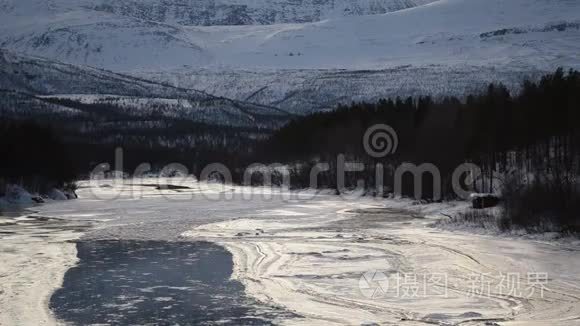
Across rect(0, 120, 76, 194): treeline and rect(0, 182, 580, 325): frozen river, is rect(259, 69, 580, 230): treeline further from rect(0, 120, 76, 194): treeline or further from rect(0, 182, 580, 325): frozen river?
rect(0, 120, 76, 194): treeline

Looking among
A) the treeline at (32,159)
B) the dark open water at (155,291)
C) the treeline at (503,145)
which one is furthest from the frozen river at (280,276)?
the treeline at (32,159)

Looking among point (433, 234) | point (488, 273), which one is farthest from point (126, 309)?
point (433, 234)

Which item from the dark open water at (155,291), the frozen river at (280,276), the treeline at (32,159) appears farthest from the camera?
the treeline at (32,159)

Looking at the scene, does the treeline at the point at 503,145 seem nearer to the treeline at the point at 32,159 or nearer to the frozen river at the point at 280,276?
the frozen river at the point at 280,276

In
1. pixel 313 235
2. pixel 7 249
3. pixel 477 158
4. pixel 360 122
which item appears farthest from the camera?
pixel 360 122

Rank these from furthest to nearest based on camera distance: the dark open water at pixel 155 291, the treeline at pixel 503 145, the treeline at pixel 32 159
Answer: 1. the treeline at pixel 32 159
2. the treeline at pixel 503 145
3. the dark open water at pixel 155 291

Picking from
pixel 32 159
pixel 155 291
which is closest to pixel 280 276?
pixel 155 291

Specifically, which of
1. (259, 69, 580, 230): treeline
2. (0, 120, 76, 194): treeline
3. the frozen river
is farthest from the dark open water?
(0, 120, 76, 194): treeline

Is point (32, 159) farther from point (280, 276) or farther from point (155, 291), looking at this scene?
point (155, 291)

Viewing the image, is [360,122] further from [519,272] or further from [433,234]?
[519,272]
